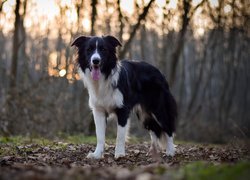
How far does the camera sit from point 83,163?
7684mm

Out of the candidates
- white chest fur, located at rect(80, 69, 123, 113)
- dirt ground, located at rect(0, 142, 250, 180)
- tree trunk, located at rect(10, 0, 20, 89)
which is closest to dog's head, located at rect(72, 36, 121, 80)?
white chest fur, located at rect(80, 69, 123, 113)

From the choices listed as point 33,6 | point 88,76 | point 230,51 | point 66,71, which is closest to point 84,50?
point 88,76

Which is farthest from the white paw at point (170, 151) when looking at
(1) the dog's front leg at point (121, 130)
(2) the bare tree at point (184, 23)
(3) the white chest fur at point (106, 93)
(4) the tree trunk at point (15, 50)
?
(2) the bare tree at point (184, 23)

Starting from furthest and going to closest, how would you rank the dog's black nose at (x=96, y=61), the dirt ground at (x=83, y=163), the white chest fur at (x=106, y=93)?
the white chest fur at (x=106, y=93) < the dog's black nose at (x=96, y=61) < the dirt ground at (x=83, y=163)

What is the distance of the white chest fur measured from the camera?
8.58 meters

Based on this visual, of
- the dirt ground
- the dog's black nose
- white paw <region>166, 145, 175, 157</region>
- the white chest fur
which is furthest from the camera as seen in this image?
white paw <region>166, 145, 175, 157</region>

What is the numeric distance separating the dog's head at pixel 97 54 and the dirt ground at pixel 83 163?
5.63 feet

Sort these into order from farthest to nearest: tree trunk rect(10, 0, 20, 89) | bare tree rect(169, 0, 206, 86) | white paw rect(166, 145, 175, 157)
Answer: bare tree rect(169, 0, 206, 86) → tree trunk rect(10, 0, 20, 89) → white paw rect(166, 145, 175, 157)

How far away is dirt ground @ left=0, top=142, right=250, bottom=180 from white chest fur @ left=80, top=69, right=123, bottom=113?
40.1 inches

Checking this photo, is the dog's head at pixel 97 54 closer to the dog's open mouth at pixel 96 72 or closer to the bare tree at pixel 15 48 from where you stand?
the dog's open mouth at pixel 96 72

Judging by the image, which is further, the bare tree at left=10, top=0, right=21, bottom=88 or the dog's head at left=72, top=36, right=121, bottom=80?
the bare tree at left=10, top=0, right=21, bottom=88

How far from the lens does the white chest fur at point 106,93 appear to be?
858cm

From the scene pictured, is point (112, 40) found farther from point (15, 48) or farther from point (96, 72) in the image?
point (15, 48)

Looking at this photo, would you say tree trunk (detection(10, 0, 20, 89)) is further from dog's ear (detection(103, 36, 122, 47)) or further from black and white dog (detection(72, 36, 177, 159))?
dog's ear (detection(103, 36, 122, 47))
